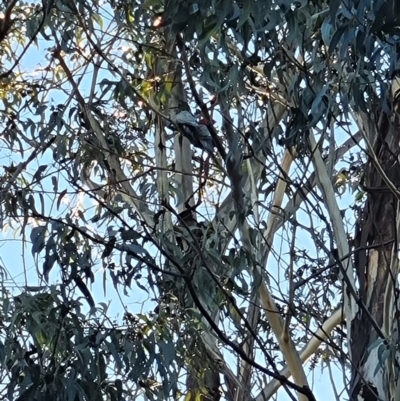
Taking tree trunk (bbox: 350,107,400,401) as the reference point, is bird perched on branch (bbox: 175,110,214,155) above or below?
above

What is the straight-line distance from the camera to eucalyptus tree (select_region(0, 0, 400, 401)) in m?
2.20

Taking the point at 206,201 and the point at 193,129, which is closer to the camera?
the point at 193,129

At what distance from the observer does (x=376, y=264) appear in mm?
2570

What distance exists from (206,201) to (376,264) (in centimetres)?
96

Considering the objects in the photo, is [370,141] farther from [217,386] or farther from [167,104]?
[217,386]

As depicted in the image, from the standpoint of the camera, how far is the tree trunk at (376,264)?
2.38m

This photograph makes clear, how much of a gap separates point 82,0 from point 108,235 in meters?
0.78

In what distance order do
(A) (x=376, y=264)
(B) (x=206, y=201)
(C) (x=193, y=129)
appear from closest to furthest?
(C) (x=193, y=129) → (A) (x=376, y=264) → (B) (x=206, y=201)

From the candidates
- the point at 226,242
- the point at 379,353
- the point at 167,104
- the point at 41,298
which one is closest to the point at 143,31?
the point at 167,104

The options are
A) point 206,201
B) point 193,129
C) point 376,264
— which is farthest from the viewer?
point 206,201

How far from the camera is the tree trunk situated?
2.38 meters

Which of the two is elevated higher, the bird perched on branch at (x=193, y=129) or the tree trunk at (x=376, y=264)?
the bird perched on branch at (x=193, y=129)

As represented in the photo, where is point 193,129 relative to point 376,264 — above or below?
above

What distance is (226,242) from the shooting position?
2.65 m
